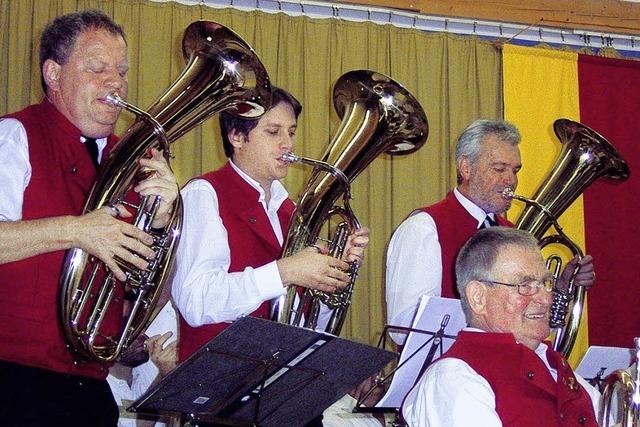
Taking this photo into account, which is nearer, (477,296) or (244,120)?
(477,296)

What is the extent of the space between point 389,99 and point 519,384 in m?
1.40

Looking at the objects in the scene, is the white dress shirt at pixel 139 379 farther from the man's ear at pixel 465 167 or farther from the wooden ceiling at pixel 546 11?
the wooden ceiling at pixel 546 11

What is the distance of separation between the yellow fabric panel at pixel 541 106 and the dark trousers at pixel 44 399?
13.0 ft

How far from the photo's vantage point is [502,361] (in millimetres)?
2705

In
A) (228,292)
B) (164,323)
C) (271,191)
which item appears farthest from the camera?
(164,323)

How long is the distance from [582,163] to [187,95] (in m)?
2.12

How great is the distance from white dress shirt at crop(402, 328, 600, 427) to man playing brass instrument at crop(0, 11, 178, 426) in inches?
33.3

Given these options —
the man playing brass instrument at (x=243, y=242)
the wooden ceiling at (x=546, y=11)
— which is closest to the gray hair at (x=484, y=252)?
the man playing brass instrument at (x=243, y=242)

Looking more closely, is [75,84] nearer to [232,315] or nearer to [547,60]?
[232,315]

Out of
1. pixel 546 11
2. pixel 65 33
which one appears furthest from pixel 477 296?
pixel 546 11

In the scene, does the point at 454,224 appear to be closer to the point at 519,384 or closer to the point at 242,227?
the point at 242,227

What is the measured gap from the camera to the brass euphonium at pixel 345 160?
3.32 metres

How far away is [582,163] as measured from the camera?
4352 millimetres

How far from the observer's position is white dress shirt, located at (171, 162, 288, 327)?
299 cm
